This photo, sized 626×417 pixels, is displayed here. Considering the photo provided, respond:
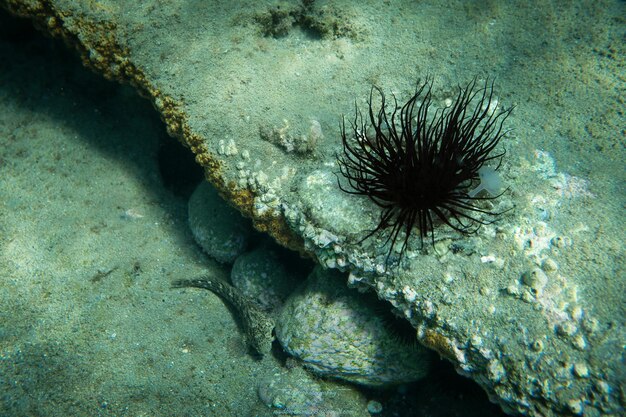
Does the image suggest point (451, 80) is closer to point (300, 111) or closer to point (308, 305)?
point (300, 111)

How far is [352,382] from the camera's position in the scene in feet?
13.4

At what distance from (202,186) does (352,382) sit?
9.51 ft

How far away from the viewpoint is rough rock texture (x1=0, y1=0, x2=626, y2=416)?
2600mm

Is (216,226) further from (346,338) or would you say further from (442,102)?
(442,102)

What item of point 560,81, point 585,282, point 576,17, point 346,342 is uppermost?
point 576,17

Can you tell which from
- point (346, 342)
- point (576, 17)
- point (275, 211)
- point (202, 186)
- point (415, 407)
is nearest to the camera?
point (275, 211)

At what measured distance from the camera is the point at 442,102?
3641 millimetres

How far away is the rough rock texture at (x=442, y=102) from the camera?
8.53 feet

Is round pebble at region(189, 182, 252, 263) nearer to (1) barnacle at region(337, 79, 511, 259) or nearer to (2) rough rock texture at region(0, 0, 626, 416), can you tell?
(2) rough rock texture at region(0, 0, 626, 416)

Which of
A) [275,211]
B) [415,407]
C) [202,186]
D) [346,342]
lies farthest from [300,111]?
[415,407]

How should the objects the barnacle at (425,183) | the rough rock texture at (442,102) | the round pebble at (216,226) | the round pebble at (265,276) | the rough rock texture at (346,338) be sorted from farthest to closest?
the round pebble at (216,226)
the round pebble at (265,276)
the rough rock texture at (346,338)
the barnacle at (425,183)
the rough rock texture at (442,102)

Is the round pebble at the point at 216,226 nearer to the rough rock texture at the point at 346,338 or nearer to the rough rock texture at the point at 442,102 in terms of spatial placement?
the rough rock texture at the point at 442,102

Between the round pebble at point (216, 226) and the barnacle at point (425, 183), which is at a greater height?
the barnacle at point (425, 183)

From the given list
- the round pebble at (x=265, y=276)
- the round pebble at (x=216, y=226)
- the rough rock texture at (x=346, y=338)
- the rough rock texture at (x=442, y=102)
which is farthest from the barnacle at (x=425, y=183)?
the round pebble at (x=216, y=226)
